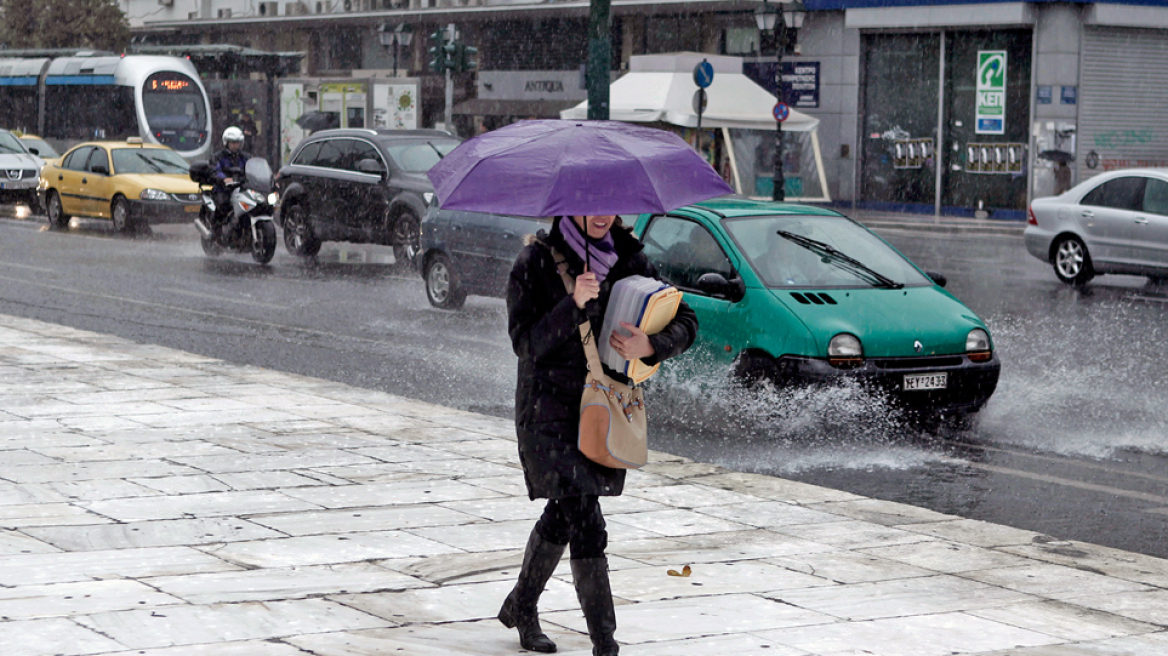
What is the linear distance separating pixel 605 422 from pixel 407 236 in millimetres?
16178

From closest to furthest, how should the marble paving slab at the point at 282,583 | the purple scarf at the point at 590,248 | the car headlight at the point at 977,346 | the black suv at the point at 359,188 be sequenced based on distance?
the purple scarf at the point at 590,248
the marble paving slab at the point at 282,583
the car headlight at the point at 977,346
the black suv at the point at 359,188

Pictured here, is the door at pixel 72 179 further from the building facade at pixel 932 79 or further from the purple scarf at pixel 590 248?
the purple scarf at pixel 590 248

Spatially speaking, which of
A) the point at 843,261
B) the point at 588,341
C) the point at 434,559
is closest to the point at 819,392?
the point at 843,261

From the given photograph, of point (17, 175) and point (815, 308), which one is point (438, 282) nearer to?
point (815, 308)

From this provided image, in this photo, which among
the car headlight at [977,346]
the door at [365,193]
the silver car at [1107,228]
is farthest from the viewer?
the door at [365,193]

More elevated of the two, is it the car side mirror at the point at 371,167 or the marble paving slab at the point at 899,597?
the car side mirror at the point at 371,167

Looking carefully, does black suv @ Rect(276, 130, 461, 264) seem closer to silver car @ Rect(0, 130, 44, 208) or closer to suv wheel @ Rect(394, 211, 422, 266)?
suv wheel @ Rect(394, 211, 422, 266)

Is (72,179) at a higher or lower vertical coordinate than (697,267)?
higher

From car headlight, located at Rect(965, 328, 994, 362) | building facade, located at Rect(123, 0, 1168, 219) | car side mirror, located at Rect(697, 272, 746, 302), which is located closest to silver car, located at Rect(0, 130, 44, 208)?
building facade, located at Rect(123, 0, 1168, 219)

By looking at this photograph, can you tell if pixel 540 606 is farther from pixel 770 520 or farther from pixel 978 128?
pixel 978 128

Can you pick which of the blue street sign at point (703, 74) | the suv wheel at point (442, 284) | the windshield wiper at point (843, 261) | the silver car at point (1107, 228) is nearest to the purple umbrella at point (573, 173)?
the windshield wiper at point (843, 261)

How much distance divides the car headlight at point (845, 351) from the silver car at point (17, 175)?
26317 millimetres

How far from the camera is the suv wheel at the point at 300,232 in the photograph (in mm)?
21641

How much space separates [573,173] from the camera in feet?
15.5
